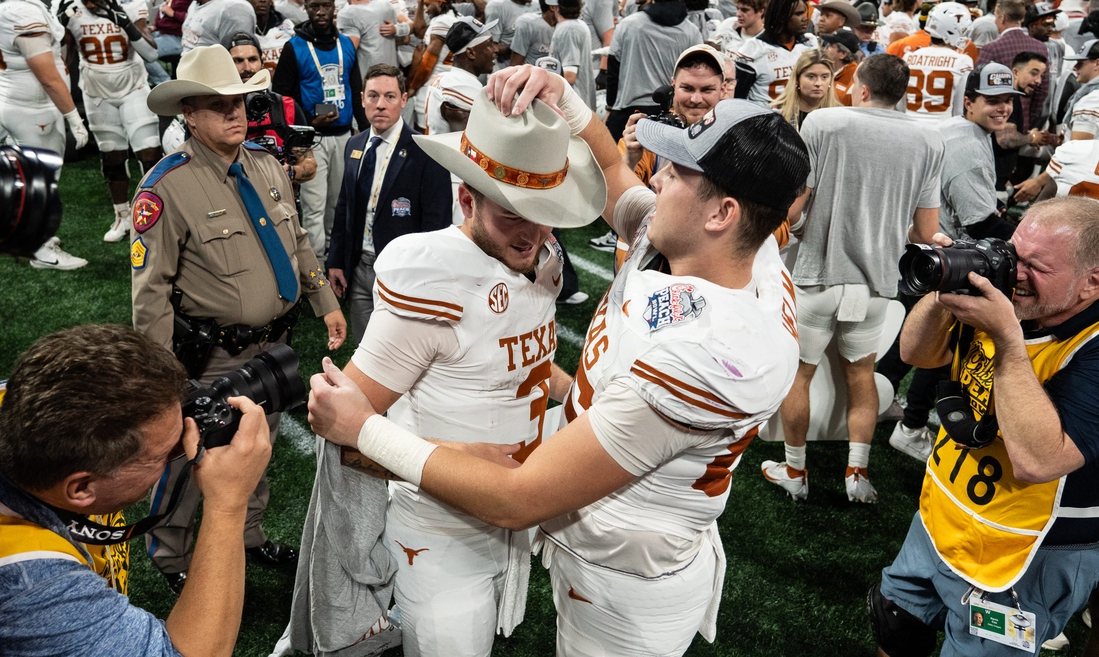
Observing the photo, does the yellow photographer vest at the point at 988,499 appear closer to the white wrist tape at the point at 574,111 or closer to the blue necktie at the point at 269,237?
the white wrist tape at the point at 574,111

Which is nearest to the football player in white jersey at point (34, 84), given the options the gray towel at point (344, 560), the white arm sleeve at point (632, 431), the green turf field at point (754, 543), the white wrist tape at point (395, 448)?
the green turf field at point (754, 543)

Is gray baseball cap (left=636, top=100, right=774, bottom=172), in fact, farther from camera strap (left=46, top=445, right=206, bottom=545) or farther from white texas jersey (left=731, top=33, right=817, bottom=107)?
white texas jersey (left=731, top=33, right=817, bottom=107)

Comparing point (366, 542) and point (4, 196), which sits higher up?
point (4, 196)

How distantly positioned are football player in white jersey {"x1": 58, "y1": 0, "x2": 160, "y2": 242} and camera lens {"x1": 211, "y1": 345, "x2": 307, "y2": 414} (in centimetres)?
645

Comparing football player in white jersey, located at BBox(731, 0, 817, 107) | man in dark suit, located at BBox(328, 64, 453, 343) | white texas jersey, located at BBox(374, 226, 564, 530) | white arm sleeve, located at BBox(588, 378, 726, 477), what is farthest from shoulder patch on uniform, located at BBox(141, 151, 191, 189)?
football player in white jersey, located at BBox(731, 0, 817, 107)

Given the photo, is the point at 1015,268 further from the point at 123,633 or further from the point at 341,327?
the point at 341,327

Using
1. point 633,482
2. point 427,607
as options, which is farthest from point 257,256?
point 633,482

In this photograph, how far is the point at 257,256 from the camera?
368 cm

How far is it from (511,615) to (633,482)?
760 millimetres

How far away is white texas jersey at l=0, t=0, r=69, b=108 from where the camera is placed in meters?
6.55

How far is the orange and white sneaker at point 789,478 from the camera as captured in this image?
15.9ft

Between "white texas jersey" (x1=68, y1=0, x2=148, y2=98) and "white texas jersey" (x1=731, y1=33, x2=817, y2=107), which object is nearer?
"white texas jersey" (x1=731, y1=33, x2=817, y2=107)

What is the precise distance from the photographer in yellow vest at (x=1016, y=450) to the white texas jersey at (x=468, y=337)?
4.09ft

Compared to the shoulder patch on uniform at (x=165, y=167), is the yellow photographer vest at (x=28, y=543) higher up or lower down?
higher up
